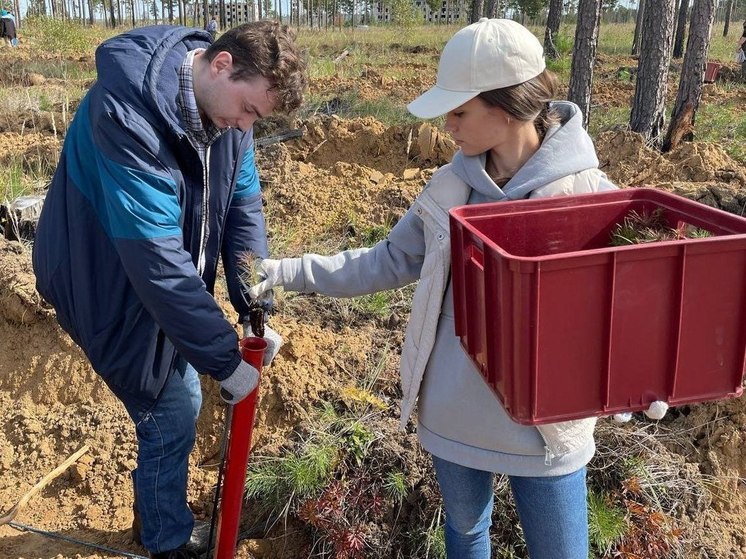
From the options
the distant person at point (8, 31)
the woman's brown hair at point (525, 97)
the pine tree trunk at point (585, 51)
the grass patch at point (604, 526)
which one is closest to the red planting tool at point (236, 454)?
the woman's brown hair at point (525, 97)

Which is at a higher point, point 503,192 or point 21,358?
point 503,192

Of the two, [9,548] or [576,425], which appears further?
[9,548]

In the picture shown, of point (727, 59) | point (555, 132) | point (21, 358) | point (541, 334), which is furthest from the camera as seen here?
point (727, 59)

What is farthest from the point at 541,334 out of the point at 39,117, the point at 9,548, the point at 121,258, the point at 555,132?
the point at 39,117

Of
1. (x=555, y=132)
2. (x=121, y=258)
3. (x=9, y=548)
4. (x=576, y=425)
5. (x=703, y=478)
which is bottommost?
(x=9, y=548)

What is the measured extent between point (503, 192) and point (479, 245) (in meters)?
0.32

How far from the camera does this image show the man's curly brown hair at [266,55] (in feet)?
5.84

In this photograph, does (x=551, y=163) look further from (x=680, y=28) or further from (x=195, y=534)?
(x=680, y=28)

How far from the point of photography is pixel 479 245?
1.27 meters

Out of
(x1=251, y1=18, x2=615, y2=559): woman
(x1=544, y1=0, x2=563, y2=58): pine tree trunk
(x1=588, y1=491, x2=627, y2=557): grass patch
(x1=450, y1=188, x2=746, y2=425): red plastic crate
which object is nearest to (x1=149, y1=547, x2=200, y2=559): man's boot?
(x1=251, y1=18, x2=615, y2=559): woman

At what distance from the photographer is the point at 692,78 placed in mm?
7676

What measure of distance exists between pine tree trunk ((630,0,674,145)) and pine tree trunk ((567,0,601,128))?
0.50 meters

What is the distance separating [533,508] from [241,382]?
2.88 feet

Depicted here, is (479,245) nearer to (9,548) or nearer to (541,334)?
(541,334)
